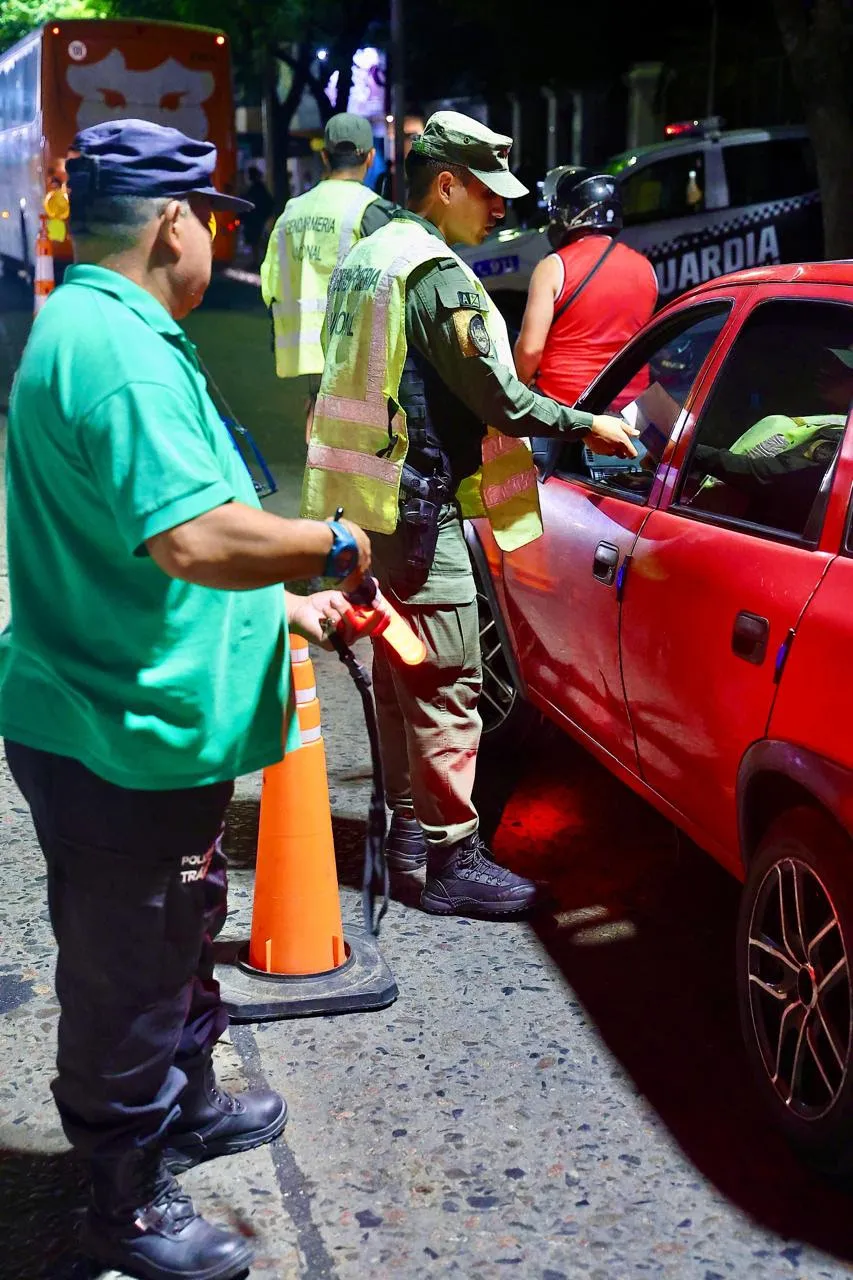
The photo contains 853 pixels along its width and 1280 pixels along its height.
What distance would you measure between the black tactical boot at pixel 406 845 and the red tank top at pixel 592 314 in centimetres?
251

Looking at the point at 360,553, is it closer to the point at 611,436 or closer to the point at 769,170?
the point at 611,436

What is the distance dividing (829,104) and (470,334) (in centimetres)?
1281

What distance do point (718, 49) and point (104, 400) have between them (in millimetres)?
27278

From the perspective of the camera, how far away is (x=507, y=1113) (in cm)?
320

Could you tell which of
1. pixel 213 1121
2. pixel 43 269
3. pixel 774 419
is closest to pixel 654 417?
pixel 774 419

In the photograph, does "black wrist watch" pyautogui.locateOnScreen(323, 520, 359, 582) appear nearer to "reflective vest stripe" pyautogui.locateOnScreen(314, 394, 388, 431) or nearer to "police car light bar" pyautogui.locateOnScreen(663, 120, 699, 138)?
"reflective vest stripe" pyautogui.locateOnScreen(314, 394, 388, 431)

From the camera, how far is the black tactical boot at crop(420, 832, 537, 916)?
4180mm

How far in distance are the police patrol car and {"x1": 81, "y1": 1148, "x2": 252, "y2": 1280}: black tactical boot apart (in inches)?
520

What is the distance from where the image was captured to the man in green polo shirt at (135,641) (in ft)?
7.32

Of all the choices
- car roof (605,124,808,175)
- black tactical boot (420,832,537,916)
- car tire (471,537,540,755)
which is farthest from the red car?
car roof (605,124,808,175)

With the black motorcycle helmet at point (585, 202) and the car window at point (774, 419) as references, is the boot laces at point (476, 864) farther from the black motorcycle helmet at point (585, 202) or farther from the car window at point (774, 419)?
the black motorcycle helmet at point (585, 202)

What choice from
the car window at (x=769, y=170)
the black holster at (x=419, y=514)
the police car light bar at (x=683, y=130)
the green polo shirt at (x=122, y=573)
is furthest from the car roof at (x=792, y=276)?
the police car light bar at (x=683, y=130)

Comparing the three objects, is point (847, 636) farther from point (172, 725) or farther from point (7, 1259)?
point (7, 1259)

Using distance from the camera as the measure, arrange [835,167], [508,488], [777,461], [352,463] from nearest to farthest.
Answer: [777,461] → [352,463] → [508,488] → [835,167]
